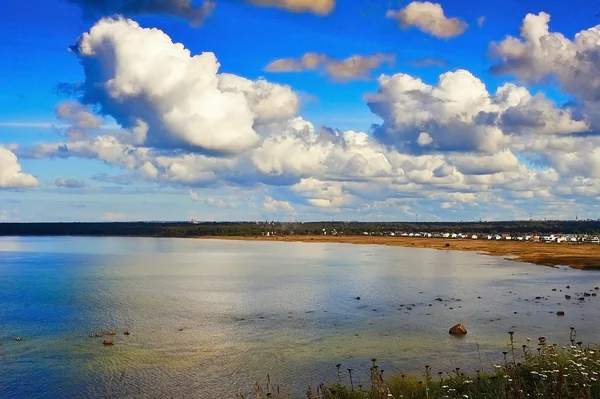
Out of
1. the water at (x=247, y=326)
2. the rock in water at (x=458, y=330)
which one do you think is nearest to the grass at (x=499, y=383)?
the water at (x=247, y=326)

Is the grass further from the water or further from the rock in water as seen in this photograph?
the rock in water

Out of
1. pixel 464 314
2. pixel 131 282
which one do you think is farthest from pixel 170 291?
pixel 464 314

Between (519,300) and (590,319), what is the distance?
1075 centimetres

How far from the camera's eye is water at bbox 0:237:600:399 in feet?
85.2

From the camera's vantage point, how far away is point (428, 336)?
33.8 meters

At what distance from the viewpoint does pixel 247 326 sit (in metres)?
38.2

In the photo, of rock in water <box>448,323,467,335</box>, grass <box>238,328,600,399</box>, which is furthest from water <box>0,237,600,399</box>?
Answer: grass <box>238,328,600,399</box>

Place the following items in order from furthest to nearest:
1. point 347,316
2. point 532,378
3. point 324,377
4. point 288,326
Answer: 1. point 347,316
2. point 288,326
3. point 324,377
4. point 532,378

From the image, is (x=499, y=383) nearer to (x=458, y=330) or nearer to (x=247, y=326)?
(x=458, y=330)

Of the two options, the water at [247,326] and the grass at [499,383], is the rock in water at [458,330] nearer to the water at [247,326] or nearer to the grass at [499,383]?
the water at [247,326]

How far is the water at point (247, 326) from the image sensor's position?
25969mm

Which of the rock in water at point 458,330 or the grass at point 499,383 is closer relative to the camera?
the grass at point 499,383

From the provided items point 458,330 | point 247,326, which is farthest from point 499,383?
point 247,326

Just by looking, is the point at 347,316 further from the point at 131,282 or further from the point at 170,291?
the point at 131,282
